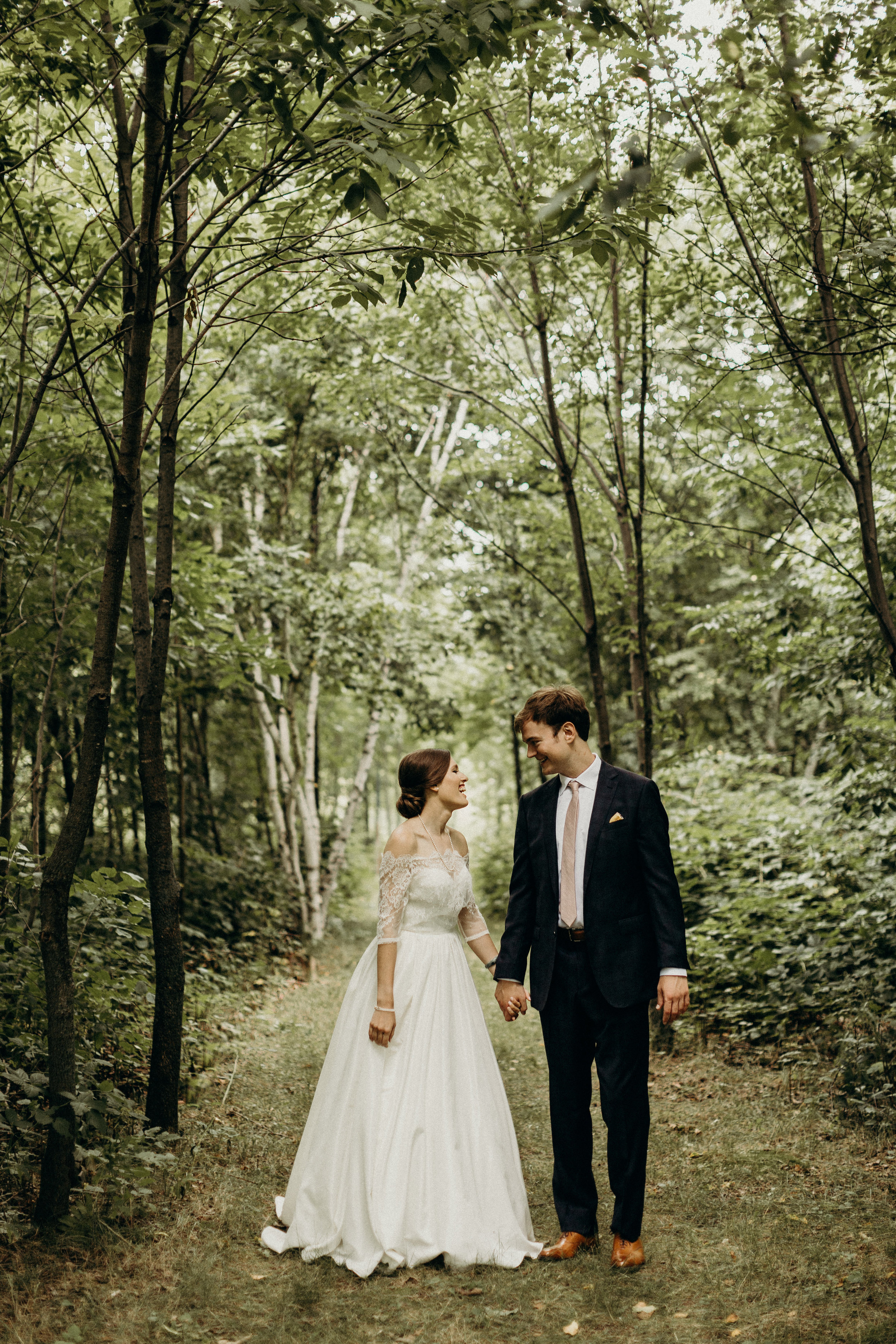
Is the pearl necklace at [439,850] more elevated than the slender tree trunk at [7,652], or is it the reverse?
the slender tree trunk at [7,652]

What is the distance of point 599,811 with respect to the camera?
379 cm

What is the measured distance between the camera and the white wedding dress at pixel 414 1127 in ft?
11.9

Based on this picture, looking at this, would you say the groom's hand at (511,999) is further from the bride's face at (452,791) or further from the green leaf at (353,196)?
the green leaf at (353,196)

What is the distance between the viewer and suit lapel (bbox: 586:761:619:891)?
12.3 ft

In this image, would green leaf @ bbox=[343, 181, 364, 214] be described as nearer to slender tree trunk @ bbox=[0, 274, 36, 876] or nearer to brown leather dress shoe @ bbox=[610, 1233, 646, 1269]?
slender tree trunk @ bbox=[0, 274, 36, 876]

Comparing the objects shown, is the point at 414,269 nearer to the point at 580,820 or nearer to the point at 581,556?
the point at 580,820

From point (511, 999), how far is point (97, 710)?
6.56 feet

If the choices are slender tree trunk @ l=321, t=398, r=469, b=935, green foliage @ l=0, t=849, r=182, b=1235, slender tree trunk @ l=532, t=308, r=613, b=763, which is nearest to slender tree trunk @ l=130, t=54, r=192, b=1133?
green foliage @ l=0, t=849, r=182, b=1235

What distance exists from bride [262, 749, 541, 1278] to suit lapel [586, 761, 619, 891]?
60 centimetres

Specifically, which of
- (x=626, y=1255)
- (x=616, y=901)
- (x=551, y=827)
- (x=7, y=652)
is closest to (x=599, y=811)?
(x=551, y=827)

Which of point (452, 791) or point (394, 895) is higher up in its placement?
point (452, 791)

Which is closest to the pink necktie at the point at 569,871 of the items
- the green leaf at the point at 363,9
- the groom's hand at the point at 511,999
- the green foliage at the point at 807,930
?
the groom's hand at the point at 511,999

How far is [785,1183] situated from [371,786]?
3476cm

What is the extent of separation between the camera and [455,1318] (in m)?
3.20
